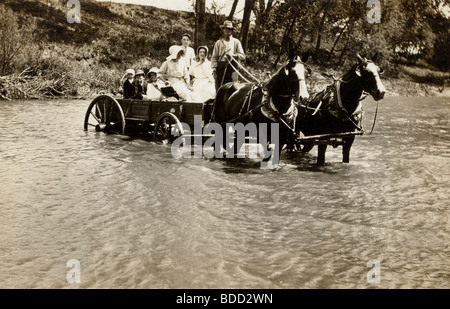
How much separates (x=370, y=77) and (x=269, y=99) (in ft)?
6.35

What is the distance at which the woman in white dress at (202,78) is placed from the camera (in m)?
11.2

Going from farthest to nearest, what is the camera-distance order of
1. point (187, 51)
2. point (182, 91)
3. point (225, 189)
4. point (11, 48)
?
point (11, 48) → point (187, 51) → point (182, 91) → point (225, 189)

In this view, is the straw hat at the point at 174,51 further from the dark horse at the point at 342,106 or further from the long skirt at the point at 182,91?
the dark horse at the point at 342,106

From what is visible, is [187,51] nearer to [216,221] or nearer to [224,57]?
[224,57]

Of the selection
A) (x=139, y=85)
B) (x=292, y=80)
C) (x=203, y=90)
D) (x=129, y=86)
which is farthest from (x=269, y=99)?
(x=129, y=86)

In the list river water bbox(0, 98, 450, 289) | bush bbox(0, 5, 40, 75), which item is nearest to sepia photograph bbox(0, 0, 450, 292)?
river water bbox(0, 98, 450, 289)

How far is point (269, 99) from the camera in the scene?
852cm

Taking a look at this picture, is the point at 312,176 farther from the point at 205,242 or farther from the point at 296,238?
the point at 205,242

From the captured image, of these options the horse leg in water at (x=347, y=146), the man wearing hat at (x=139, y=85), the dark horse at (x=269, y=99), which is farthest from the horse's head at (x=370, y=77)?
the man wearing hat at (x=139, y=85)

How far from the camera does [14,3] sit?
37.5 meters

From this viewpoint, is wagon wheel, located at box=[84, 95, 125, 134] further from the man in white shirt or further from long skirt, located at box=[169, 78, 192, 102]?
the man in white shirt

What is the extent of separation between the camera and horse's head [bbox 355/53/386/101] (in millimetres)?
8250

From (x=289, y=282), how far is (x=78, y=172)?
5.39 m
